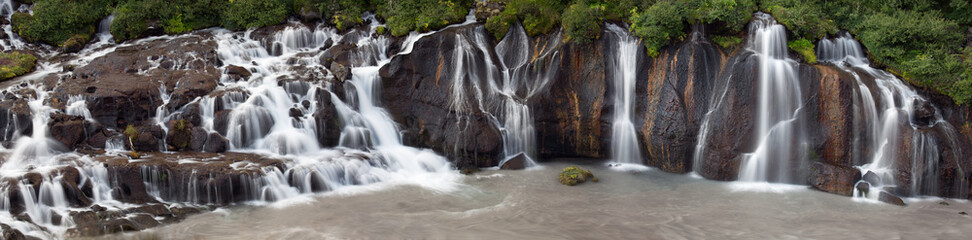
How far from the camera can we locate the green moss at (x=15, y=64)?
1606cm

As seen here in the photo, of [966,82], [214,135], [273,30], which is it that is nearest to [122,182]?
[214,135]

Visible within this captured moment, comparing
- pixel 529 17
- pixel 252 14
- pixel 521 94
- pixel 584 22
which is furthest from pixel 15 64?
pixel 584 22

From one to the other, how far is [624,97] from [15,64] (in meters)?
16.5

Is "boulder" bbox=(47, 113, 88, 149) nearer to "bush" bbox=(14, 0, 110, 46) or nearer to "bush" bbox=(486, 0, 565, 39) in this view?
"bush" bbox=(14, 0, 110, 46)

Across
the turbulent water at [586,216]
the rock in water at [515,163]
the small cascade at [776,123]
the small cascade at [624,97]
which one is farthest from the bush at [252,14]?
the small cascade at [776,123]

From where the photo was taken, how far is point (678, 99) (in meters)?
15.2

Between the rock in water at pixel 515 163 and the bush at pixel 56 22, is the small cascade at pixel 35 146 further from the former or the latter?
the rock in water at pixel 515 163

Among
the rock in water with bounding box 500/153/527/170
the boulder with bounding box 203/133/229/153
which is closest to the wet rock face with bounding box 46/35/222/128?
the boulder with bounding box 203/133/229/153

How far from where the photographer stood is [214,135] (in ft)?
48.1

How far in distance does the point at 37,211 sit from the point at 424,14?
1062cm

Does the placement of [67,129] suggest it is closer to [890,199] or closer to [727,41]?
[727,41]

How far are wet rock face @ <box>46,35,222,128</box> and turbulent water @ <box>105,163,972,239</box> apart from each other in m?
4.85

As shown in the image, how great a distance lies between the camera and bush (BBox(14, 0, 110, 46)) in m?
18.6

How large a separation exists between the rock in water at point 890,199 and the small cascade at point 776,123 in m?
1.73
